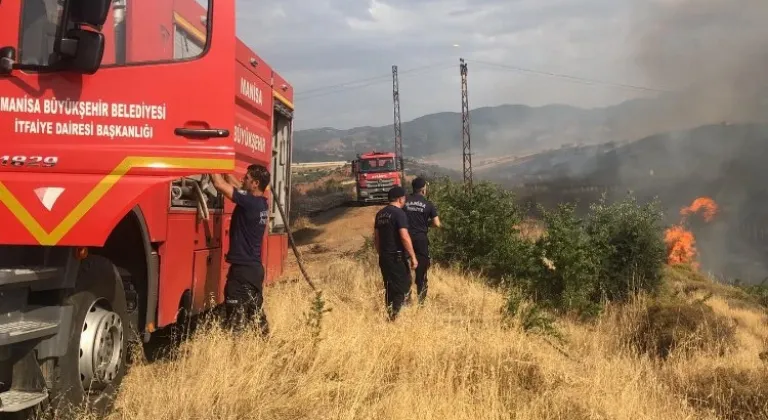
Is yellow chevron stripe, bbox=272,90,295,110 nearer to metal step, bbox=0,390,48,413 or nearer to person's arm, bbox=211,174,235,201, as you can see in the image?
person's arm, bbox=211,174,235,201

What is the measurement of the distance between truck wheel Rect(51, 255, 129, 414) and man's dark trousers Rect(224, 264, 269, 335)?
129 centimetres

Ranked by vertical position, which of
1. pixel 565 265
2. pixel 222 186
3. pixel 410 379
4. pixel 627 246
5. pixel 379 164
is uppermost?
pixel 379 164

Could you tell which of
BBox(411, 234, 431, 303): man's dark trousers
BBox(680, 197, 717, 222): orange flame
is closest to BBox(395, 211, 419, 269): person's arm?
BBox(411, 234, 431, 303): man's dark trousers

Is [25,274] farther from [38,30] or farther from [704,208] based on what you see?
[704,208]

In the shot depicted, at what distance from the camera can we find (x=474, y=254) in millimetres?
14398

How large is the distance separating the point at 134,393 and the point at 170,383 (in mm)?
237

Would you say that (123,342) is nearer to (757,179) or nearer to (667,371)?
(667,371)

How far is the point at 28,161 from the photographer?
11.3ft

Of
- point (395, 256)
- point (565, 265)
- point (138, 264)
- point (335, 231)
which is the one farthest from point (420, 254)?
point (335, 231)

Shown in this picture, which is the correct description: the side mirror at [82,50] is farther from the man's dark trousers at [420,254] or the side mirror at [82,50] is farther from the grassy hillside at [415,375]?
the man's dark trousers at [420,254]

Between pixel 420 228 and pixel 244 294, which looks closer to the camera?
pixel 244 294

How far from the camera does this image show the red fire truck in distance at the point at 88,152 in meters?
3.37

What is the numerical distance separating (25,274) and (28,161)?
0.62 metres

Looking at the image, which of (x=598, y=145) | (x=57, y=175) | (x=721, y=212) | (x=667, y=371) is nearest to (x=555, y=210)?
(x=667, y=371)
